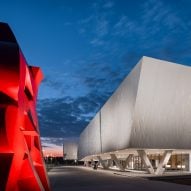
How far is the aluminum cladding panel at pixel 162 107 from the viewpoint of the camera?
32188 mm

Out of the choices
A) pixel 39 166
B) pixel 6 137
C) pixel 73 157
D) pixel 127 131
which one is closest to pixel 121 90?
pixel 127 131

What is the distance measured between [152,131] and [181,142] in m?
4.17

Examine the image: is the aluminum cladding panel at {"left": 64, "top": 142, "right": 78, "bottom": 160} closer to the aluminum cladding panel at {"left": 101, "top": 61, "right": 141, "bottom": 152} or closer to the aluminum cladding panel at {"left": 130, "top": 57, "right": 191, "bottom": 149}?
the aluminum cladding panel at {"left": 101, "top": 61, "right": 141, "bottom": 152}

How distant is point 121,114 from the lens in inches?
1452

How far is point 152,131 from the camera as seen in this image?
33344 millimetres

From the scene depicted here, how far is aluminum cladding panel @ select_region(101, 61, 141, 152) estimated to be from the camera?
33.0 meters

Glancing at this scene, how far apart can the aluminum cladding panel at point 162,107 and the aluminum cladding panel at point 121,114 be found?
818 millimetres

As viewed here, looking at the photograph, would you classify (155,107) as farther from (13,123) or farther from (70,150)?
(70,150)

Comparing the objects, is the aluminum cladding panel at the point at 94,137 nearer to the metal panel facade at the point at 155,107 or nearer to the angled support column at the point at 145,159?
the metal panel facade at the point at 155,107

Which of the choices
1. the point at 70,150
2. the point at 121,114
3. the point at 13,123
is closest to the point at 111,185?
the point at 13,123

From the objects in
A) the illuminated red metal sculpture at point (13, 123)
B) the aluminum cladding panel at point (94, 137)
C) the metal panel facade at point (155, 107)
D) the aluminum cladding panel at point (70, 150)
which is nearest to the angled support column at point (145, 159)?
the metal panel facade at point (155, 107)

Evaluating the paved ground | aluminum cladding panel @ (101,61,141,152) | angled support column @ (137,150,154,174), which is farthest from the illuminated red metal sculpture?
angled support column @ (137,150,154,174)

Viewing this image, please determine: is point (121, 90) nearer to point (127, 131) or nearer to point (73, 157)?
point (127, 131)

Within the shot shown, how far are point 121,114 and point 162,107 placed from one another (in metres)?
4.75
